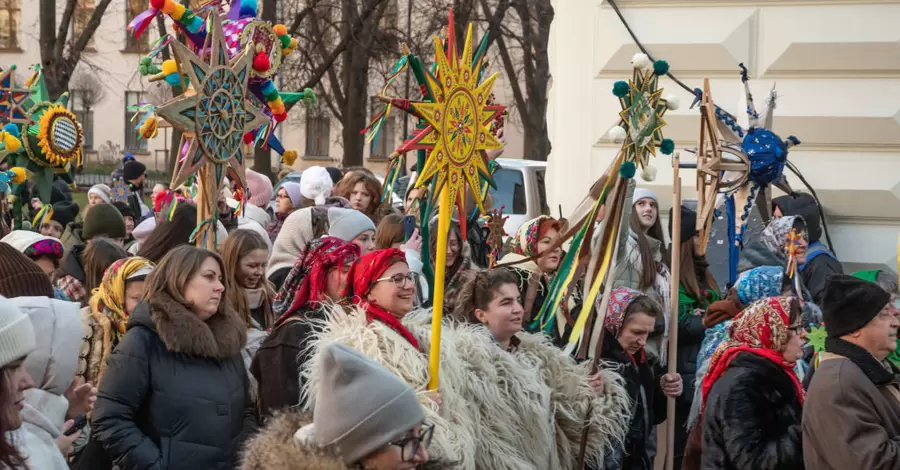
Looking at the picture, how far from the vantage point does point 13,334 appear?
3.07 m

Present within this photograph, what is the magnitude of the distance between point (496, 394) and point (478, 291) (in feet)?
2.06

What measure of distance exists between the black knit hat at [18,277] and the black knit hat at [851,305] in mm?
3058

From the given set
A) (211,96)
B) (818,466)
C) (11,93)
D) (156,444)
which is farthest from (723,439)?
(11,93)

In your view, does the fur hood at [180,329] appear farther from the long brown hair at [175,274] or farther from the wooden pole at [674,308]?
the wooden pole at [674,308]

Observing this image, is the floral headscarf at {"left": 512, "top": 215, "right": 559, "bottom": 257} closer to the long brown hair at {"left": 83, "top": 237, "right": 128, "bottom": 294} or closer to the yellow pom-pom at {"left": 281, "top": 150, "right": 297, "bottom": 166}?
the yellow pom-pom at {"left": 281, "top": 150, "right": 297, "bottom": 166}

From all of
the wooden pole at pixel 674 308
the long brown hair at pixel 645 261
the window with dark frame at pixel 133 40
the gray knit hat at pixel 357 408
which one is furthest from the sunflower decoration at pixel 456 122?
the window with dark frame at pixel 133 40

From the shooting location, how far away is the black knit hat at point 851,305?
4.88 metres

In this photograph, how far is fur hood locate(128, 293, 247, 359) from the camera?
15.9 ft

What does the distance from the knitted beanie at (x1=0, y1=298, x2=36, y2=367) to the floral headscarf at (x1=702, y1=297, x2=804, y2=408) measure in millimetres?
3035

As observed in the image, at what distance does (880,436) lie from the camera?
4629 mm

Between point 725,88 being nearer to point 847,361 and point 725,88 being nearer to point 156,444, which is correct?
point 847,361

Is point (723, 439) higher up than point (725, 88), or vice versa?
point (725, 88)

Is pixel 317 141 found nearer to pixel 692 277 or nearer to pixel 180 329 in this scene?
pixel 692 277

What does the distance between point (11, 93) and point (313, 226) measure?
8.28 ft
